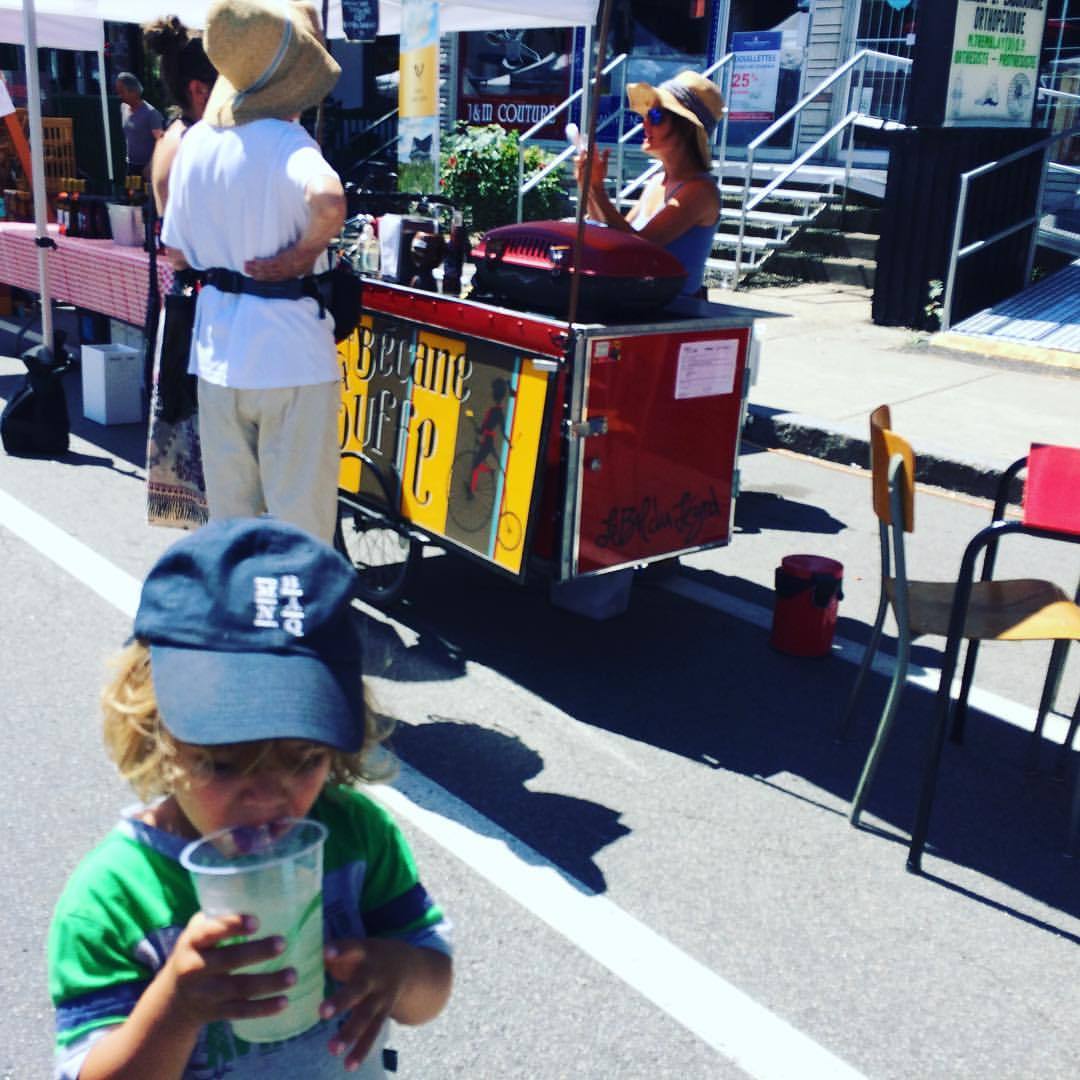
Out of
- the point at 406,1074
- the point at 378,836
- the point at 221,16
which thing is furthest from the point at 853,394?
the point at 378,836

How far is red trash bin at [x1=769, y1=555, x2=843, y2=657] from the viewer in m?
4.74

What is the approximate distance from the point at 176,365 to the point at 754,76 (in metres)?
13.1

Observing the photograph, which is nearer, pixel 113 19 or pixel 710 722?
pixel 710 722

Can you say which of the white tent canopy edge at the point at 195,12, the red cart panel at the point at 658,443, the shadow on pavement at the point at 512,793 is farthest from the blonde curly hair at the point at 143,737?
the white tent canopy edge at the point at 195,12

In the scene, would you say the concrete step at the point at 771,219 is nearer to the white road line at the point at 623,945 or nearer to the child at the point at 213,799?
the white road line at the point at 623,945

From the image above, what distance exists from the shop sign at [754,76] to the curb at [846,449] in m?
8.57

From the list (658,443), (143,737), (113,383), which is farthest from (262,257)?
(113,383)

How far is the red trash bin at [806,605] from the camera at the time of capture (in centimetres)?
474

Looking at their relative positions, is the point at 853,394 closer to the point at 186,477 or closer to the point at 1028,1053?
the point at 186,477

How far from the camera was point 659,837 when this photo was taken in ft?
11.7

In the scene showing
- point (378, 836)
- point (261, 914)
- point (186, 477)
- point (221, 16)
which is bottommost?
point (186, 477)

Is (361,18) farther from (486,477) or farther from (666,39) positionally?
(666,39)

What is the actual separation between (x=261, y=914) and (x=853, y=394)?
821 centimetres

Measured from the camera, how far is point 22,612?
16.3ft
